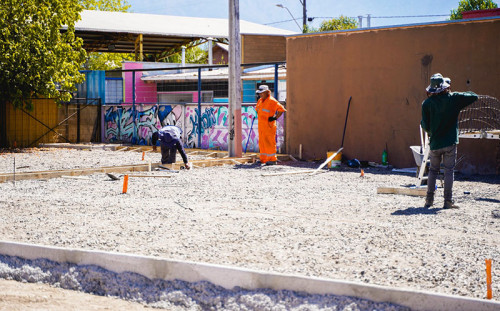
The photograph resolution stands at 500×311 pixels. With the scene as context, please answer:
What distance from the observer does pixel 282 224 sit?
304 inches

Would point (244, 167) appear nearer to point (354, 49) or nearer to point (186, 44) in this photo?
point (354, 49)

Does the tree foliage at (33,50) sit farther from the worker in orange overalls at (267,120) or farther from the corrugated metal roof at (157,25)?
the worker in orange overalls at (267,120)

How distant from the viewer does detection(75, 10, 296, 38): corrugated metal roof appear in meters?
33.3

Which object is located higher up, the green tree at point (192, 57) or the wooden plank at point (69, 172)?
the green tree at point (192, 57)

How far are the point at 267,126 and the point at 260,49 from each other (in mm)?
17250

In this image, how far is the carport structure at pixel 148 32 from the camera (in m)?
33.6

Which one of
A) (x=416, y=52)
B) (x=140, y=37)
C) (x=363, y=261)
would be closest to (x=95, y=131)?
(x=140, y=37)

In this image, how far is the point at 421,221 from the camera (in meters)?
7.95

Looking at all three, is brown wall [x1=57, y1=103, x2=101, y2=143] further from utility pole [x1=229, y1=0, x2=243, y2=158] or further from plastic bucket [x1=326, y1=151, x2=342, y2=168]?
plastic bucket [x1=326, y1=151, x2=342, y2=168]

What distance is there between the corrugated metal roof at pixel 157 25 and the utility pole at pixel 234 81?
54.5 feet

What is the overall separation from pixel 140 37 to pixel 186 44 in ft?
14.1

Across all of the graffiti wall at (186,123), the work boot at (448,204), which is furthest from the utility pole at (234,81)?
the work boot at (448,204)

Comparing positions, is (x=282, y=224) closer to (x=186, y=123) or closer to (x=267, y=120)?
(x=267, y=120)

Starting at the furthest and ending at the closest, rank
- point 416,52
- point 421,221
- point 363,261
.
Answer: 1. point 416,52
2. point 421,221
3. point 363,261
